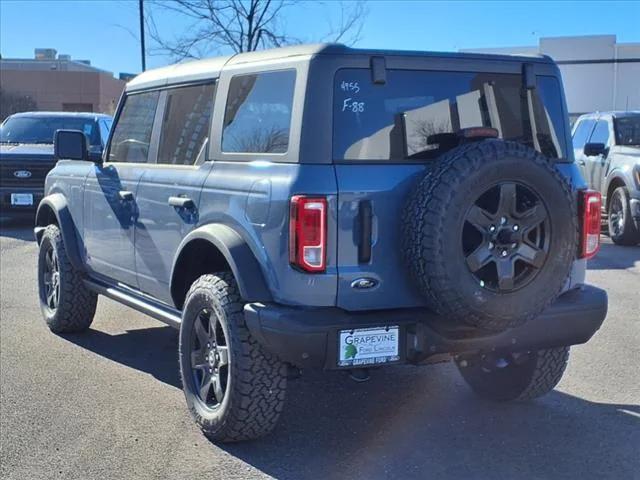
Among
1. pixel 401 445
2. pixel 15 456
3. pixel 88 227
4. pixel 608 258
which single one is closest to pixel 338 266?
pixel 401 445

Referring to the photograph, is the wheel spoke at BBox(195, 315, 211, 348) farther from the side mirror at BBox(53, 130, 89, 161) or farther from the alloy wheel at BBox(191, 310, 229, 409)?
the side mirror at BBox(53, 130, 89, 161)

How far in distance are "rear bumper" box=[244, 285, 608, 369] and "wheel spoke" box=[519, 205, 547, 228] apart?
513mm

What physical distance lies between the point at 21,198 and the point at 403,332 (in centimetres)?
1042

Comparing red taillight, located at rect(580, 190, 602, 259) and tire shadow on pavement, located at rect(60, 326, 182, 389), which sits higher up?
red taillight, located at rect(580, 190, 602, 259)

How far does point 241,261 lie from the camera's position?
157 inches

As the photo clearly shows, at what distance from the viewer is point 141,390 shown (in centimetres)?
523

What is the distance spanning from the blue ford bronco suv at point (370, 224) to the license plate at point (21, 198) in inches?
351

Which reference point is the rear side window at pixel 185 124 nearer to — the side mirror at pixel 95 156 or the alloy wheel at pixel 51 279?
the side mirror at pixel 95 156

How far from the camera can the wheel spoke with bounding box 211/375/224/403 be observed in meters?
4.30

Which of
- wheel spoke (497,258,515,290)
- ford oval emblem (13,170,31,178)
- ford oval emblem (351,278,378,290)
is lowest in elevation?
ford oval emblem (351,278,378,290)

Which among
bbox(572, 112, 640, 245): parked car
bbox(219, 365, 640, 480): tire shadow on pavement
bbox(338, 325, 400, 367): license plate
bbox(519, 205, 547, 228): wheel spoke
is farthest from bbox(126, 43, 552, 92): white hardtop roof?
bbox(572, 112, 640, 245): parked car

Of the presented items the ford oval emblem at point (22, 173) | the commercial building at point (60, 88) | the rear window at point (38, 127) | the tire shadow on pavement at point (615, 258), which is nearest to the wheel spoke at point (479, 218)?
the tire shadow on pavement at point (615, 258)

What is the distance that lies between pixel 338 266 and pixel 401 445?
114cm

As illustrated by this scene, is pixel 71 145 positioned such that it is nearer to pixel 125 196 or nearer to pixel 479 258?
pixel 125 196
